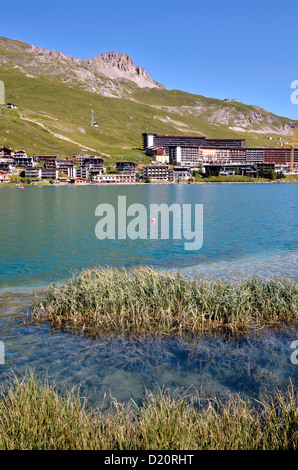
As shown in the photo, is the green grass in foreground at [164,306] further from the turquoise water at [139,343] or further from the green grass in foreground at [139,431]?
the green grass in foreground at [139,431]

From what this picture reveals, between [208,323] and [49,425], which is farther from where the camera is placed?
[208,323]

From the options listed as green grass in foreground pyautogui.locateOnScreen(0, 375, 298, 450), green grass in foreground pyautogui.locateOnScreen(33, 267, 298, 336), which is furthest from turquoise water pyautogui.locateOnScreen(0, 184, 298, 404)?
green grass in foreground pyautogui.locateOnScreen(0, 375, 298, 450)

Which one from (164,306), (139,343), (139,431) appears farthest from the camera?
(164,306)

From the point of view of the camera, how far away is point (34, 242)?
A: 42406 millimetres

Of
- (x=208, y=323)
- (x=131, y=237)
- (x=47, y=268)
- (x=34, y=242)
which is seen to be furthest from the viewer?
(x=131, y=237)

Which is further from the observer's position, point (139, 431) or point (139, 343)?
point (139, 343)

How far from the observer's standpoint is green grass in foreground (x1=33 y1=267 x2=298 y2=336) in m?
16.2

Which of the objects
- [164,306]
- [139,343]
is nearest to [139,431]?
[139,343]

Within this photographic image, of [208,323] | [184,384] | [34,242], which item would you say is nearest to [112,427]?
[184,384]

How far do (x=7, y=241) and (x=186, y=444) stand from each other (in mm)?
39609

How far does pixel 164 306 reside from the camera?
17094mm

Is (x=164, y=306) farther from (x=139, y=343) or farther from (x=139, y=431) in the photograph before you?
(x=139, y=431)

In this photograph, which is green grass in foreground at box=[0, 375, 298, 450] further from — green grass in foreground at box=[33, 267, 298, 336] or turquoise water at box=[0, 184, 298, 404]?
green grass in foreground at box=[33, 267, 298, 336]
